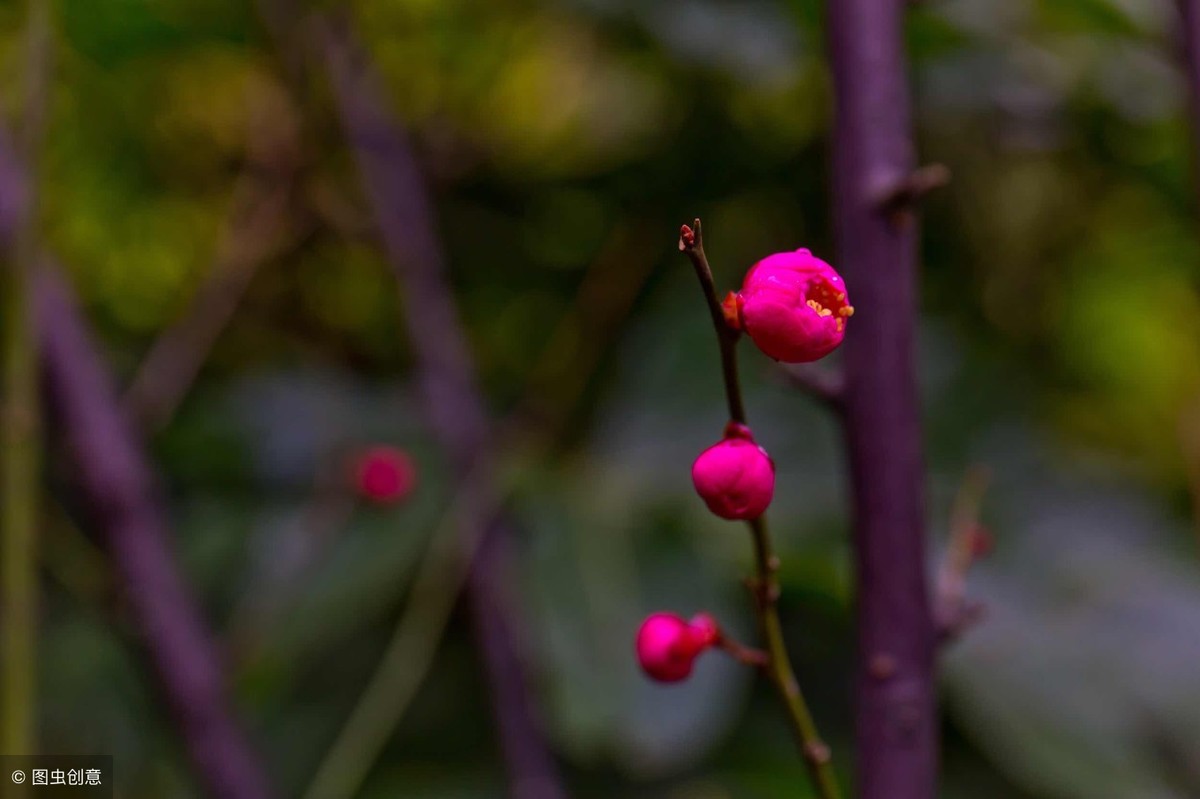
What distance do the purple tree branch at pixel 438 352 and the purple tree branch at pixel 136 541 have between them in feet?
0.41

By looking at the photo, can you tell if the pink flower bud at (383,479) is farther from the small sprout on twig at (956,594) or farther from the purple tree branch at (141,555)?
the small sprout on twig at (956,594)

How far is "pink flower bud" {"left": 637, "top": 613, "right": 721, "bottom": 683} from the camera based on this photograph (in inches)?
9.8

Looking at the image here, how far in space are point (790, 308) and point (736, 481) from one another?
3 centimetres

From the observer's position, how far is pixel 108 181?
818 millimetres

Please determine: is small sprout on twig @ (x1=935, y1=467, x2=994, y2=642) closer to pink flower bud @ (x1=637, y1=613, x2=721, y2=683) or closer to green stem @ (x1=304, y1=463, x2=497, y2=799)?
pink flower bud @ (x1=637, y1=613, x2=721, y2=683)

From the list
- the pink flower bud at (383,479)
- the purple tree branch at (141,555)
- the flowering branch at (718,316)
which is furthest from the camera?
the pink flower bud at (383,479)

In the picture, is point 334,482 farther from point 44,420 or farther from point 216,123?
point 216,123

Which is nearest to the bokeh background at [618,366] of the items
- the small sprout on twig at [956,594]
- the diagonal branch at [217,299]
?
the diagonal branch at [217,299]

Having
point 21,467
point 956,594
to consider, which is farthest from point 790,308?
point 21,467

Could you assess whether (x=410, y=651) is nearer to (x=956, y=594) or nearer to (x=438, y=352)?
(x=438, y=352)

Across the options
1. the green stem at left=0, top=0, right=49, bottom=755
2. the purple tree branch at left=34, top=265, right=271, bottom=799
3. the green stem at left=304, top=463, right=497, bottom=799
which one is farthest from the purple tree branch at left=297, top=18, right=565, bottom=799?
the green stem at left=0, top=0, right=49, bottom=755

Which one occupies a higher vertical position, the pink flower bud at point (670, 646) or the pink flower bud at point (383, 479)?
the pink flower bud at point (383, 479)

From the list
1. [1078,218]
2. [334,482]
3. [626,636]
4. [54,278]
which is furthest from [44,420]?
[1078,218]

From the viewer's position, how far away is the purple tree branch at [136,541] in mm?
450
